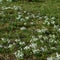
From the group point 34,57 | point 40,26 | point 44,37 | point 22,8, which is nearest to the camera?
point 34,57

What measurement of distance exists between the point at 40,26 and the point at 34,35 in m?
2.09

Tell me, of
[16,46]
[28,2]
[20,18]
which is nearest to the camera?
[16,46]

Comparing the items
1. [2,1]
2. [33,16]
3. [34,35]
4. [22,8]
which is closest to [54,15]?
[33,16]

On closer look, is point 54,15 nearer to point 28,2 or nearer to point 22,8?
point 22,8

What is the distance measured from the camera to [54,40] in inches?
635

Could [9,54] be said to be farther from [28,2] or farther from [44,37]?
[28,2]

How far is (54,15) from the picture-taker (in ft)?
69.7

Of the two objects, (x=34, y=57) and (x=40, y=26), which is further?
(x=40, y=26)

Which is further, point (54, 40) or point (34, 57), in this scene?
point (54, 40)

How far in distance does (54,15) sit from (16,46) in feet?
22.7

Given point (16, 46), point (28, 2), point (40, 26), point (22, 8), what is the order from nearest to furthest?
point (16, 46)
point (40, 26)
point (22, 8)
point (28, 2)

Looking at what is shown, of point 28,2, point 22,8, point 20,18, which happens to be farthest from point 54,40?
point 28,2

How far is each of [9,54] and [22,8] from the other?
9365 mm

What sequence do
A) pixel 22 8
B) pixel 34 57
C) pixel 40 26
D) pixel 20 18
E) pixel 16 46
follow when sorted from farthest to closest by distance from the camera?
pixel 22 8
pixel 20 18
pixel 40 26
pixel 16 46
pixel 34 57
